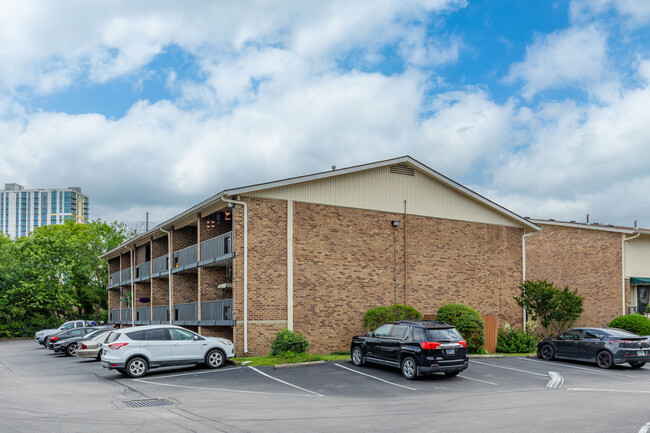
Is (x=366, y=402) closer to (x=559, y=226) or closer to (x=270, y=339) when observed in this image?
(x=270, y=339)

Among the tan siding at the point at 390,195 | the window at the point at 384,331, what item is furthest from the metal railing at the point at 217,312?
the window at the point at 384,331

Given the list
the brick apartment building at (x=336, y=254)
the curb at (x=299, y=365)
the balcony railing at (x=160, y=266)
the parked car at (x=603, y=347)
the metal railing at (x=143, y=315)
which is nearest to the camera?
the curb at (x=299, y=365)

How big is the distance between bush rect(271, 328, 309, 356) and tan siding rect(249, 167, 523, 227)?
5315 millimetres

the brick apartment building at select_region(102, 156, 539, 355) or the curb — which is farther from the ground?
the brick apartment building at select_region(102, 156, 539, 355)

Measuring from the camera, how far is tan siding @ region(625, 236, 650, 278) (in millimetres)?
35375

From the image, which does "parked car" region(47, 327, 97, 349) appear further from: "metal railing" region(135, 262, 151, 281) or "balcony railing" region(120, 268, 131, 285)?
"balcony railing" region(120, 268, 131, 285)

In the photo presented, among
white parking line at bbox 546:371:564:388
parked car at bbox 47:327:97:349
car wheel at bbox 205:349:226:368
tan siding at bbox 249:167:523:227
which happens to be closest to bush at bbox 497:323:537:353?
tan siding at bbox 249:167:523:227

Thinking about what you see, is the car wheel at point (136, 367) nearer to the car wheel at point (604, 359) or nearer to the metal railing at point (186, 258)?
the metal railing at point (186, 258)

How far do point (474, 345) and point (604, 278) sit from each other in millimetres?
15240

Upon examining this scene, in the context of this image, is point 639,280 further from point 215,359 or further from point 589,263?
point 215,359

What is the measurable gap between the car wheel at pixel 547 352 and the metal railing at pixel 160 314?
17.8m

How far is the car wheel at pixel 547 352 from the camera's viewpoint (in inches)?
896

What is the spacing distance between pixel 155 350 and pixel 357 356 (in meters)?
6.42

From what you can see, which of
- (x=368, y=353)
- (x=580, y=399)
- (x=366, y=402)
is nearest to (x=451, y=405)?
(x=366, y=402)
